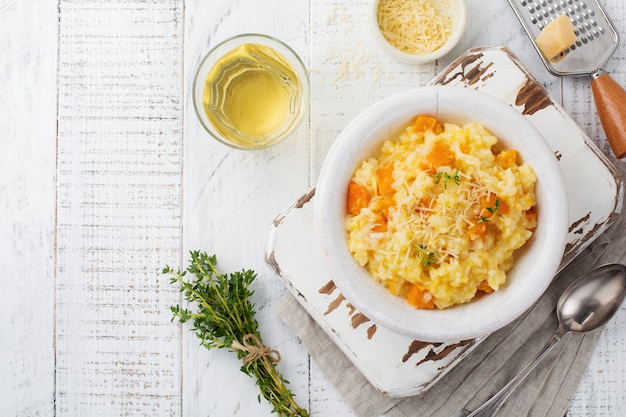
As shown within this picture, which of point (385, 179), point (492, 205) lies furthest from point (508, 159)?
point (385, 179)

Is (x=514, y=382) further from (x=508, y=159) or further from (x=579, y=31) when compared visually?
(x=579, y=31)

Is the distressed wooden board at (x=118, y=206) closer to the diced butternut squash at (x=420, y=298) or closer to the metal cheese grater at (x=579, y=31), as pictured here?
the diced butternut squash at (x=420, y=298)

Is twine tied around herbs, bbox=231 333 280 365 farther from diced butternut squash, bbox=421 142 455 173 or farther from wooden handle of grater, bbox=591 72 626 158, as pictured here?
wooden handle of grater, bbox=591 72 626 158

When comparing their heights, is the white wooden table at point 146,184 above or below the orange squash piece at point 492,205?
above

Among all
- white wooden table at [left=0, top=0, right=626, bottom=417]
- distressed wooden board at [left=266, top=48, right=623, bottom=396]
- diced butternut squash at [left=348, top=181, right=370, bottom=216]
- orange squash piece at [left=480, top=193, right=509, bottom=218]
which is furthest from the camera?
white wooden table at [left=0, top=0, right=626, bottom=417]

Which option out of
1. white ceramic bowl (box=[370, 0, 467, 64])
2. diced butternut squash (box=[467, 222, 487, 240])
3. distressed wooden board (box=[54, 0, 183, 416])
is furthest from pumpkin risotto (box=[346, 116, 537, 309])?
distressed wooden board (box=[54, 0, 183, 416])

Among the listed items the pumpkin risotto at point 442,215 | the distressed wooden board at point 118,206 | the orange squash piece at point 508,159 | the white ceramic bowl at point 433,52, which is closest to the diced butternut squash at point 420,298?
the pumpkin risotto at point 442,215

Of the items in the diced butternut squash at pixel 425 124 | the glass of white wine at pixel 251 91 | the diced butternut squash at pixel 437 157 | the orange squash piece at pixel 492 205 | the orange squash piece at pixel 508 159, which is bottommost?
the orange squash piece at pixel 492 205

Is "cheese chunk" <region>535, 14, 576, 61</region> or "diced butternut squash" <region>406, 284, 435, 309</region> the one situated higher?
"cheese chunk" <region>535, 14, 576, 61</region>
